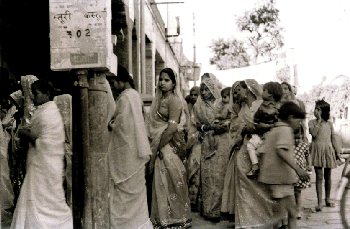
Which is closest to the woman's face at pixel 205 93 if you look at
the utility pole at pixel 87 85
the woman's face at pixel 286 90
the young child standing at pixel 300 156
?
the woman's face at pixel 286 90

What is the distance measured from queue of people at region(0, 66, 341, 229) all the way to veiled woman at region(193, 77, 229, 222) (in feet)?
0.04

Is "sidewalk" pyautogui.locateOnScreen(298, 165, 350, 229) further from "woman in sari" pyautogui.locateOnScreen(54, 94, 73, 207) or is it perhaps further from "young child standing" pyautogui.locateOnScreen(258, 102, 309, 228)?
"woman in sari" pyautogui.locateOnScreen(54, 94, 73, 207)

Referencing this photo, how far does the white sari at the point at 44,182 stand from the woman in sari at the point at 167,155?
59.2 inches

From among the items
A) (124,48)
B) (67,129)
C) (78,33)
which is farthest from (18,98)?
(124,48)

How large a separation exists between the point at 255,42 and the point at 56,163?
32.8m

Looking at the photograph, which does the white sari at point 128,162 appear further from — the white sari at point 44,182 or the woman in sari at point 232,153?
the woman in sari at point 232,153

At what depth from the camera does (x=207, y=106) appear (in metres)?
7.42

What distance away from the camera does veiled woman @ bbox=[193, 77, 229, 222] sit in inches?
284

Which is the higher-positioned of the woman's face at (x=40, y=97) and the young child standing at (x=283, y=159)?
the woman's face at (x=40, y=97)

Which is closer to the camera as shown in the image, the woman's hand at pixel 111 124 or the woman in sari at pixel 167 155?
the woman's hand at pixel 111 124

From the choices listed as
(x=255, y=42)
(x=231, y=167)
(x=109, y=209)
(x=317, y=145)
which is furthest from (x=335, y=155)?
(x=255, y=42)

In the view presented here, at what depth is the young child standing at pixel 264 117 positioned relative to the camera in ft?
20.0

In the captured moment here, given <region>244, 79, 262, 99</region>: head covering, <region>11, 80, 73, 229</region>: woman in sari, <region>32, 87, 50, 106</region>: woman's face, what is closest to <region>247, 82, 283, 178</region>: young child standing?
<region>244, 79, 262, 99</region>: head covering

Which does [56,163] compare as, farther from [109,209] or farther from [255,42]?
[255,42]
